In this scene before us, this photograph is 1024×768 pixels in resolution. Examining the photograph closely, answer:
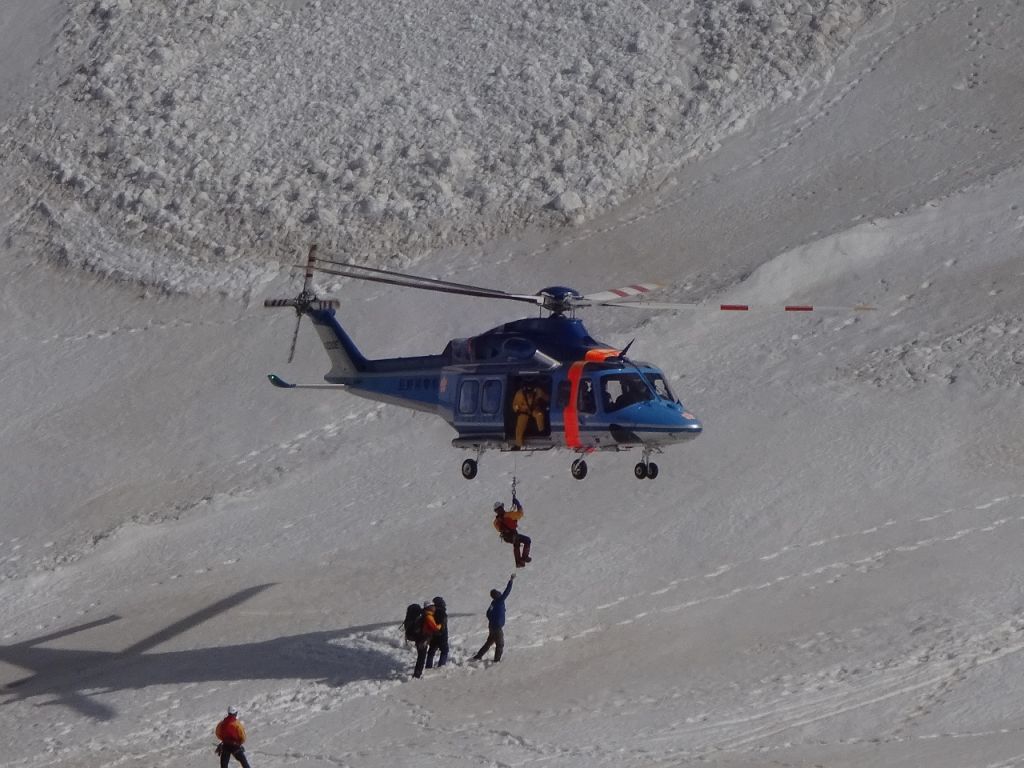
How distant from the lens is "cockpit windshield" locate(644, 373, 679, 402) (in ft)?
74.4

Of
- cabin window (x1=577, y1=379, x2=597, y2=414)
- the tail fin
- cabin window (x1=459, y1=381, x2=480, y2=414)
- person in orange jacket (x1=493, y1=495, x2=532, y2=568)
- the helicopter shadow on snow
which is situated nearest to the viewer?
cabin window (x1=577, y1=379, x2=597, y2=414)

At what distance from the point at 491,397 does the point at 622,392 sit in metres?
2.29

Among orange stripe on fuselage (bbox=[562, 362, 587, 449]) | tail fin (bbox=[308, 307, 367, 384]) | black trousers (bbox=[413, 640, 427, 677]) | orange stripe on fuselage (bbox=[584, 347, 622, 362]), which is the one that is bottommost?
black trousers (bbox=[413, 640, 427, 677])

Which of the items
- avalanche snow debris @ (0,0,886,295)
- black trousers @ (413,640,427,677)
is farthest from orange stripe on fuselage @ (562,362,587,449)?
avalanche snow debris @ (0,0,886,295)

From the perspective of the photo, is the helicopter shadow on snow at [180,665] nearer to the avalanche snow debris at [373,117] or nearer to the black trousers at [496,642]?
the black trousers at [496,642]

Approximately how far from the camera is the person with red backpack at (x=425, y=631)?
2430 centimetres

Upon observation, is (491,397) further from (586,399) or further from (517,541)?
(517,541)

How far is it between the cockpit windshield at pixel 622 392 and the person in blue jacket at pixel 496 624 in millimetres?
3604

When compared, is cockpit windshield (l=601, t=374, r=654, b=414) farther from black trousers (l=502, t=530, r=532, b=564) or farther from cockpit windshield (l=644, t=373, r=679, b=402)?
black trousers (l=502, t=530, r=532, b=564)

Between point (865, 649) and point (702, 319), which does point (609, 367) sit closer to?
point (865, 649)

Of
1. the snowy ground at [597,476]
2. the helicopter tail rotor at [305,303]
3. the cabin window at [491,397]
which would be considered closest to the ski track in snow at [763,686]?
the snowy ground at [597,476]

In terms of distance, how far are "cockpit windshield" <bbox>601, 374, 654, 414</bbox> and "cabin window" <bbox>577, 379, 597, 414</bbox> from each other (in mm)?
163

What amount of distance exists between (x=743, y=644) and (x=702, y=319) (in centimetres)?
1077

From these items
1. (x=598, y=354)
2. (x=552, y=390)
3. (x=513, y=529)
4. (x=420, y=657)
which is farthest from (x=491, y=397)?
(x=420, y=657)
